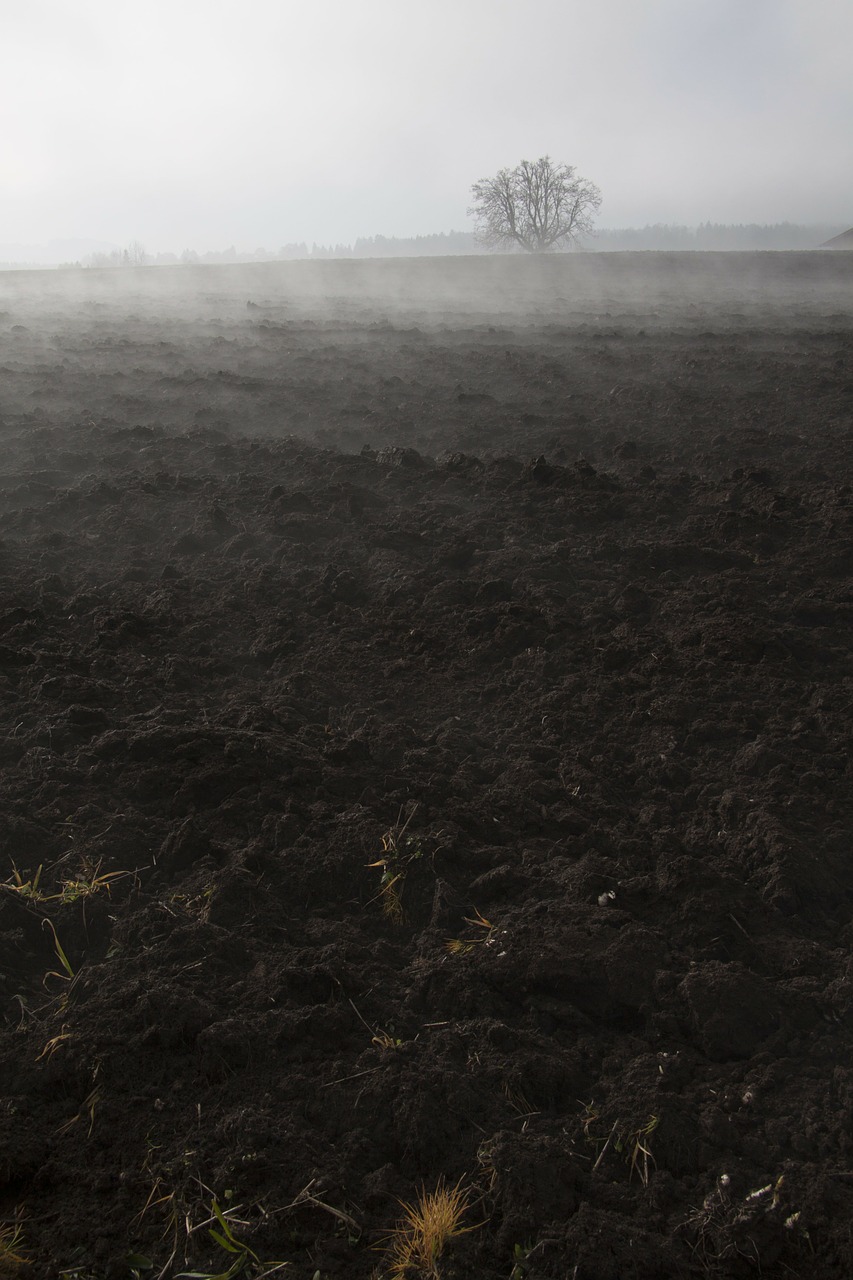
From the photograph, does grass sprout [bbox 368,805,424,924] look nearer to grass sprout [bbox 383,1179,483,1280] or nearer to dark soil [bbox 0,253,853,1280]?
dark soil [bbox 0,253,853,1280]

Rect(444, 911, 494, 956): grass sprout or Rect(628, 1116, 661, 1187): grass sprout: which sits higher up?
Rect(444, 911, 494, 956): grass sprout

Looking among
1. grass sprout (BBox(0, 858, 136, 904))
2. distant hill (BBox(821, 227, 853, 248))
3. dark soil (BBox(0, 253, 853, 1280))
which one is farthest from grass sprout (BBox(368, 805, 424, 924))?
distant hill (BBox(821, 227, 853, 248))

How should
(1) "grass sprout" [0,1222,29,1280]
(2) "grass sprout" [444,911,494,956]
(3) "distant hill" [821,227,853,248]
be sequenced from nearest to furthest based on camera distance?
(1) "grass sprout" [0,1222,29,1280]
(2) "grass sprout" [444,911,494,956]
(3) "distant hill" [821,227,853,248]

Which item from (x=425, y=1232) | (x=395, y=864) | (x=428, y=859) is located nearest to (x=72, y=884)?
(x=395, y=864)

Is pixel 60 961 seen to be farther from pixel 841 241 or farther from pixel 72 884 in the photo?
pixel 841 241

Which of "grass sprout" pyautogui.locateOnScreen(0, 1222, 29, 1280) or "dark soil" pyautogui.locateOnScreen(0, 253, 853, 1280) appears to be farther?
Answer: "dark soil" pyautogui.locateOnScreen(0, 253, 853, 1280)

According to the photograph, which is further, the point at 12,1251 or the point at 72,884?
the point at 72,884

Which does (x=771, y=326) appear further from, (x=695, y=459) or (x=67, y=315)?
(x=67, y=315)

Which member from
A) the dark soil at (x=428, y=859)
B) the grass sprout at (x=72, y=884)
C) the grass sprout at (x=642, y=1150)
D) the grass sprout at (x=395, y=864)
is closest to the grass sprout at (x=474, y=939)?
the dark soil at (x=428, y=859)

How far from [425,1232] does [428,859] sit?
1.25m

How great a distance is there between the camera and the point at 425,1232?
1.82 meters

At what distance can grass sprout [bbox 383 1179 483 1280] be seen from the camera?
1.78 meters

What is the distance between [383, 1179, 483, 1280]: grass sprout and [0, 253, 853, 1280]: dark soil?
3 cm

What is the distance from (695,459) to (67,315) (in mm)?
14452
